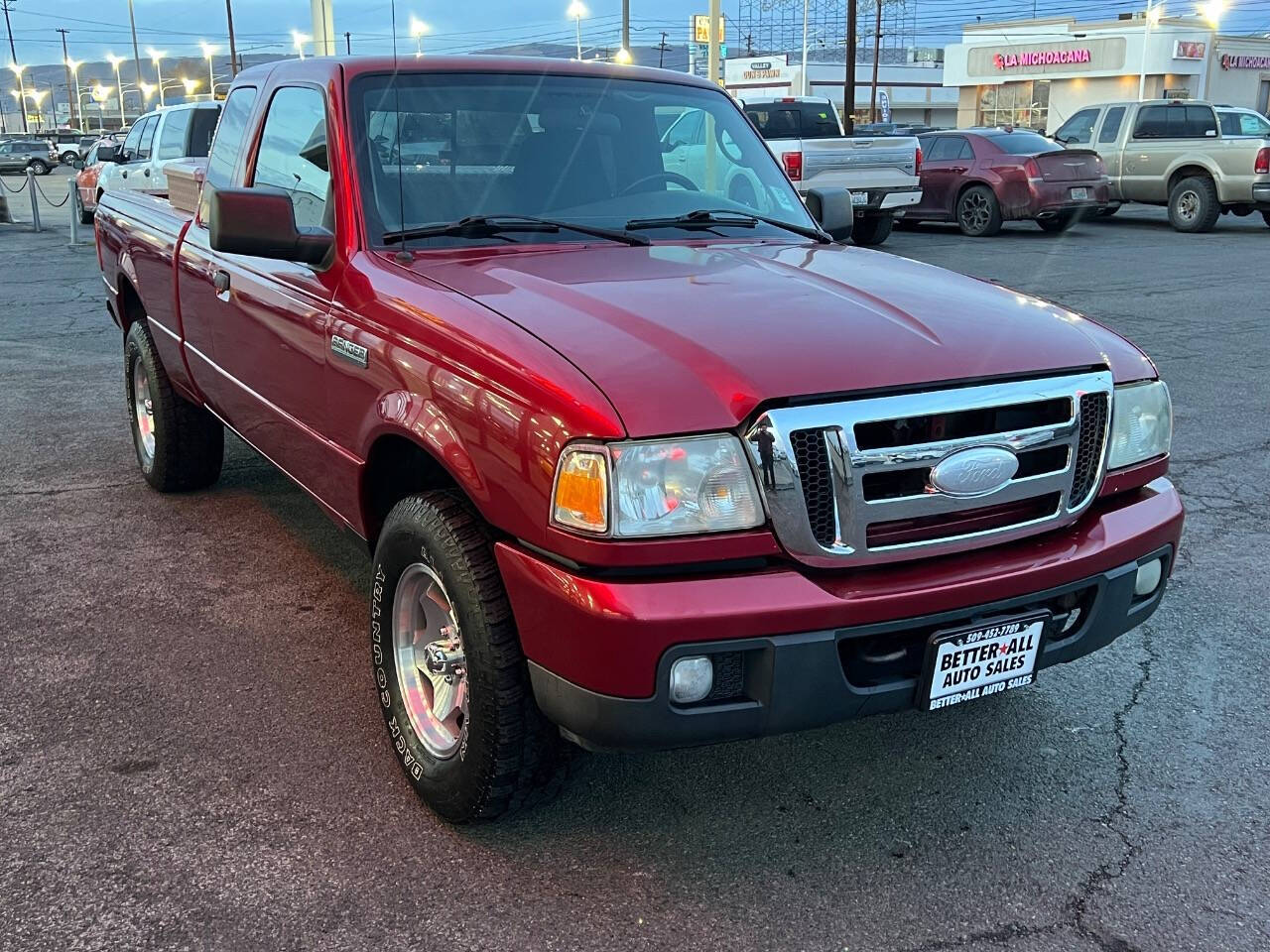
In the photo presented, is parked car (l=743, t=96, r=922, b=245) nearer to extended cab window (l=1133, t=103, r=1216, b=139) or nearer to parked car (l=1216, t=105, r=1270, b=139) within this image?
extended cab window (l=1133, t=103, r=1216, b=139)

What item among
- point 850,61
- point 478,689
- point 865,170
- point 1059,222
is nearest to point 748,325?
point 478,689

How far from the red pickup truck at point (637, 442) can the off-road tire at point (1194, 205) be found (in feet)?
55.3

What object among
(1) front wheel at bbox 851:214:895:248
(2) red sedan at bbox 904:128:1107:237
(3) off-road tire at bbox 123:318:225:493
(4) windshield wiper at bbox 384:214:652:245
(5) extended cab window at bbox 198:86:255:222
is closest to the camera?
(4) windshield wiper at bbox 384:214:652:245

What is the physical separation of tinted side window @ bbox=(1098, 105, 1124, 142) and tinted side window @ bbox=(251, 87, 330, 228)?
17993mm

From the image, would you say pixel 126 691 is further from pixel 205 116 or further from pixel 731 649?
pixel 205 116

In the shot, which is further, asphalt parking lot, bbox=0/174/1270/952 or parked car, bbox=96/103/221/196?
parked car, bbox=96/103/221/196

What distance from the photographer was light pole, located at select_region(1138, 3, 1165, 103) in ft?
150

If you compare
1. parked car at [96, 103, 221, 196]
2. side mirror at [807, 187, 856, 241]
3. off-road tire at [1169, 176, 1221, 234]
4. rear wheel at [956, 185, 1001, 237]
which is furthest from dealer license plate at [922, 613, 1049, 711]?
off-road tire at [1169, 176, 1221, 234]

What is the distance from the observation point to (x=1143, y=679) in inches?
144

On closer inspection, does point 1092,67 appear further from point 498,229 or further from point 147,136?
point 498,229

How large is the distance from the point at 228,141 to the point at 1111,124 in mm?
17977

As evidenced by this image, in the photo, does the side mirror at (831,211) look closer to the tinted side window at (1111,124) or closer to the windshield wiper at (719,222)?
the windshield wiper at (719,222)

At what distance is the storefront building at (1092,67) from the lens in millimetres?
46781

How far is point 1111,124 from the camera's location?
1919 centimetres
